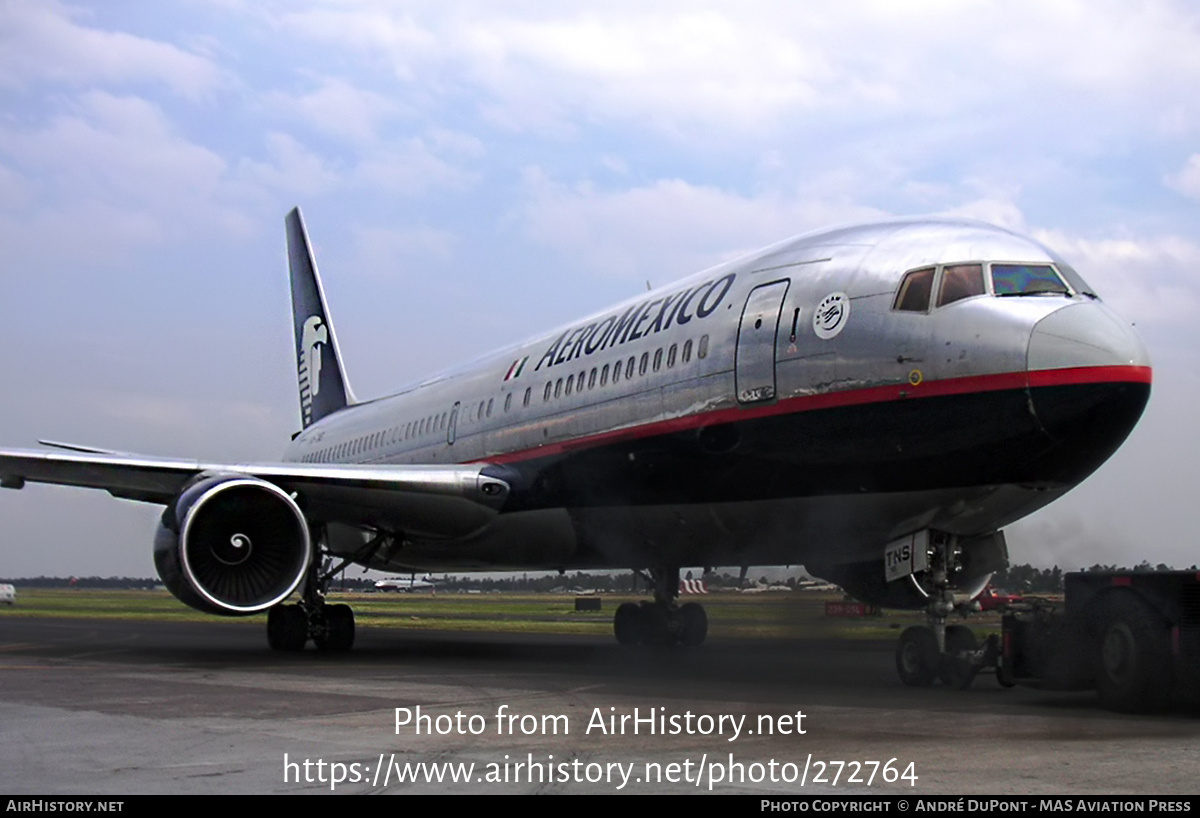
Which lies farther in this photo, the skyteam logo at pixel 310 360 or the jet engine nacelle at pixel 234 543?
the skyteam logo at pixel 310 360

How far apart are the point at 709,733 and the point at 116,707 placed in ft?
16.8

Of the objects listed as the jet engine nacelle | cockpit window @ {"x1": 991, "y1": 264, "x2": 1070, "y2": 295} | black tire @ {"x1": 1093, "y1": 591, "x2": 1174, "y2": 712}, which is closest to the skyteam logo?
the jet engine nacelle

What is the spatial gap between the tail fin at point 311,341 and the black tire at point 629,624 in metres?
11.1

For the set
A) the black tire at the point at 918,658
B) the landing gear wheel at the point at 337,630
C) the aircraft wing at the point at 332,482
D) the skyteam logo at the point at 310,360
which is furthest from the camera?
the skyteam logo at the point at 310,360

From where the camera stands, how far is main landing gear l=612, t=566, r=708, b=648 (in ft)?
66.6

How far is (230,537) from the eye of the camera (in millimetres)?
16172

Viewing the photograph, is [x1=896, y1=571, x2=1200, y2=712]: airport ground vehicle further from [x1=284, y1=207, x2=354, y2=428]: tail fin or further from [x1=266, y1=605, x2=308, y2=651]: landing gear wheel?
[x1=284, y1=207, x2=354, y2=428]: tail fin

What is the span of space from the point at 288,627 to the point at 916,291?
1089cm

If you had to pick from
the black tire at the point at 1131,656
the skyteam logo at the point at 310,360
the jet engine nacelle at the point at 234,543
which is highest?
the skyteam logo at the point at 310,360

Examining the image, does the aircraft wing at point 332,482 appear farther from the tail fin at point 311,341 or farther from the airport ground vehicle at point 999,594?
the tail fin at point 311,341

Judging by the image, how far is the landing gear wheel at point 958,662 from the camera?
12602mm

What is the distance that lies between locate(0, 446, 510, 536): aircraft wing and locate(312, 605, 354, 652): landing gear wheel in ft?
4.96

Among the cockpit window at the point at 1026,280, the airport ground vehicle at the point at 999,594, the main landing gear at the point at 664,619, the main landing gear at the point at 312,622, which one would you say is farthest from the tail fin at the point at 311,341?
the cockpit window at the point at 1026,280

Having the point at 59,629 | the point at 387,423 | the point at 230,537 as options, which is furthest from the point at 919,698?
the point at 59,629
